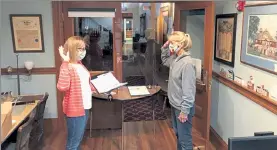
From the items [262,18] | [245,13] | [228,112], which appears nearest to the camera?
[262,18]

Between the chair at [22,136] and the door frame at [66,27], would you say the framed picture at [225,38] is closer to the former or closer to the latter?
the door frame at [66,27]

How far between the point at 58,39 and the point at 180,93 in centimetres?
216

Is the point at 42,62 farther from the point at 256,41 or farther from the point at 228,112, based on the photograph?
the point at 256,41

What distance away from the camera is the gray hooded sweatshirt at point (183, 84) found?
2.51 m

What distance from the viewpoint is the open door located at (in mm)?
3246

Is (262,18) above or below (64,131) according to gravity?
above

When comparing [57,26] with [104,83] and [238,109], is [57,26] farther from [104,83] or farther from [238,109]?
[238,109]

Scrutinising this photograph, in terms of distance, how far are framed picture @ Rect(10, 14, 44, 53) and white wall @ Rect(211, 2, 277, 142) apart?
2417 millimetres

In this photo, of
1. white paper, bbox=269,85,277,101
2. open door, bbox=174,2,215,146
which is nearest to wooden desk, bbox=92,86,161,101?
open door, bbox=174,2,215,146

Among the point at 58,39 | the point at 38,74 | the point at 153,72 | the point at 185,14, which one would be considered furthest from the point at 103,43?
the point at 153,72

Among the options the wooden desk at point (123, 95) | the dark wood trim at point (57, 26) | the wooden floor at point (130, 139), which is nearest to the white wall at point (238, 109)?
the wooden floor at point (130, 139)

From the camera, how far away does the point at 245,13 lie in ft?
9.25

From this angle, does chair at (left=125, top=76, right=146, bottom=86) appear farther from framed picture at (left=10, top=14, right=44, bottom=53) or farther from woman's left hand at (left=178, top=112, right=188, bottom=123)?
woman's left hand at (left=178, top=112, right=188, bottom=123)

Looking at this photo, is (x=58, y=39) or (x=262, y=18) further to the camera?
(x=58, y=39)
